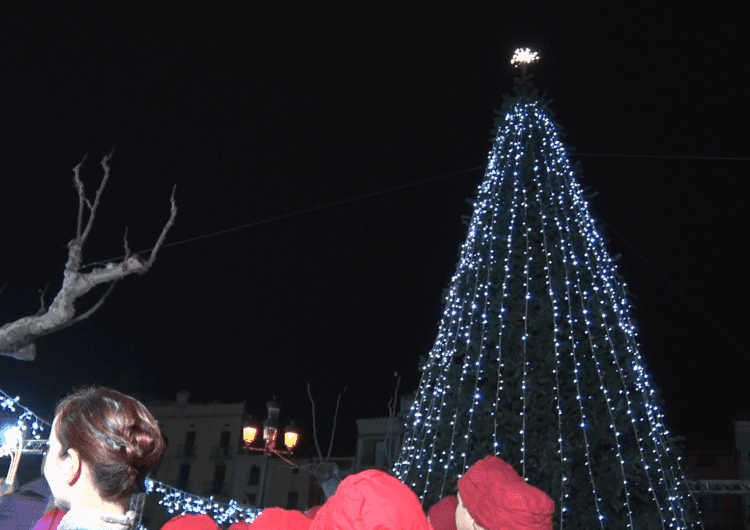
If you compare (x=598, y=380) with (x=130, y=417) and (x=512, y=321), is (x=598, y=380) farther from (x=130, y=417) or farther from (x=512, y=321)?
(x=130, y=417)

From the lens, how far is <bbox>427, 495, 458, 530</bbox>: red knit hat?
3.48 meters

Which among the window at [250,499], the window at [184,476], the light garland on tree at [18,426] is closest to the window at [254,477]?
the window at [250,499]

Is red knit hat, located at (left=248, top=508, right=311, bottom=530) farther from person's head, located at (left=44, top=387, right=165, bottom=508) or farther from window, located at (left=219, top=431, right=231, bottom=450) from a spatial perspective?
window, located at (left=219, top=431, right=231, bottom=450)

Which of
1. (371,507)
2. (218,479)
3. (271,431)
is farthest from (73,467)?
(218,479)

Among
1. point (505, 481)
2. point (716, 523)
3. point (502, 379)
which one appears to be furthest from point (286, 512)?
point (716, 523)

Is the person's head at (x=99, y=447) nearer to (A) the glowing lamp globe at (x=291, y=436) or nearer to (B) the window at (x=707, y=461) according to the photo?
(A) the glowing lamp globe at (x=291, y=436)

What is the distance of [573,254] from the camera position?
6918mm

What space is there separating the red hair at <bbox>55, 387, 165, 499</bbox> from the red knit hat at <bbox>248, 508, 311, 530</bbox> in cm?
56

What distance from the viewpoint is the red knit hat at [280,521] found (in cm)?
218

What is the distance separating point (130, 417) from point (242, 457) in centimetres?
3646

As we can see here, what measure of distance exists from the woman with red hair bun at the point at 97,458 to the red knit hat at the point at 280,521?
0.56 metres

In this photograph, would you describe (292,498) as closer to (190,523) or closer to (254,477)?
(254,477)

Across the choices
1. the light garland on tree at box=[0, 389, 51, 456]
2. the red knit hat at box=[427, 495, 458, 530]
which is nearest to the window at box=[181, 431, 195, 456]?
the light garland on tree at box=[0, 389, 51, 456]

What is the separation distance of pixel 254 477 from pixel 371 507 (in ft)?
120
